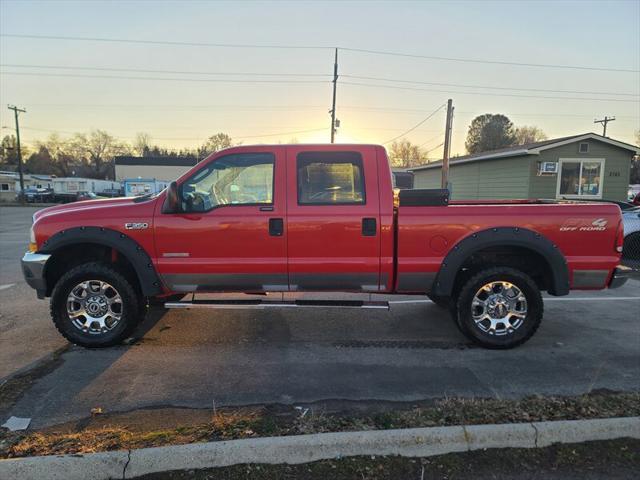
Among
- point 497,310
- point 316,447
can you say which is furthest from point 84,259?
point 497,310

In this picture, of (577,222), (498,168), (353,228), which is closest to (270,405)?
(353,228)

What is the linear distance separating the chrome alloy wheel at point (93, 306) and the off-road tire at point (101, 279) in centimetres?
5

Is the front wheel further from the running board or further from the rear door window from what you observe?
the rear door window

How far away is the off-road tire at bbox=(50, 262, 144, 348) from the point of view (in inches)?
179

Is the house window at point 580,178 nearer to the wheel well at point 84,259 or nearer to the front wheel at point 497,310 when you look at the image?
the front wheel at point 497,310

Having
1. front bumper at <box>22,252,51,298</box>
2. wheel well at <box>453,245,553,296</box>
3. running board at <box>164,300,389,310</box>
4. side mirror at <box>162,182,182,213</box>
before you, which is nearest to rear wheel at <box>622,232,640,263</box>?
wheel well at <box>453,245,553,296</box>

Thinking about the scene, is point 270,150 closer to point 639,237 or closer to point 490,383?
point 490,383

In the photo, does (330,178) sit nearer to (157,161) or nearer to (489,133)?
(489,133)

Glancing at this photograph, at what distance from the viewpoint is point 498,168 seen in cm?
2045

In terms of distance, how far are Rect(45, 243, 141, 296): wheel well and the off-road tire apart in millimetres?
114

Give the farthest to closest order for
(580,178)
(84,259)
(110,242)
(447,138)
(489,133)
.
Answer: (489,133) → (447,138) → (580,178) → (84,259) → (110,242)

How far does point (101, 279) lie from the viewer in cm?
456

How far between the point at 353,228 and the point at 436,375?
5.29 ft

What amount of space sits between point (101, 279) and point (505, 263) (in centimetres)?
432
